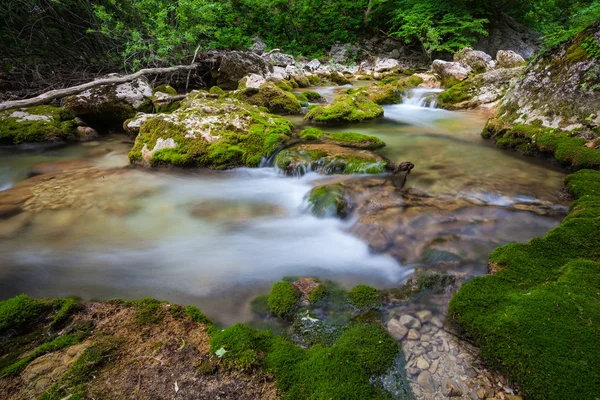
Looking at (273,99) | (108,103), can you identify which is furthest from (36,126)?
(273,99)

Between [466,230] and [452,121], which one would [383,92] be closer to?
[452,121]

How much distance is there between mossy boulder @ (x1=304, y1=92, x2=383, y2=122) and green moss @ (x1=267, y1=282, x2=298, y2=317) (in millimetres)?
6568

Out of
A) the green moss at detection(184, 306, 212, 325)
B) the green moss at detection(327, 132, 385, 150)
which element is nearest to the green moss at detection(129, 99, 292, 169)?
the green moss at detection(327, 132, 385, 150)

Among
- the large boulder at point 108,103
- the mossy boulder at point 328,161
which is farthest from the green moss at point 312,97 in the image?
the mossy boulder at point 328,161

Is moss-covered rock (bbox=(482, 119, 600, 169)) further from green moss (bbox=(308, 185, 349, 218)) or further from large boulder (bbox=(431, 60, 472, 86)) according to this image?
large boulder (bbox=(431, 60, 472, 86))

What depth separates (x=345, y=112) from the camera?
8.65 m

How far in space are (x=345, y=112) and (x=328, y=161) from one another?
3.84m

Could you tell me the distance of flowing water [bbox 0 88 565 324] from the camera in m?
3.12

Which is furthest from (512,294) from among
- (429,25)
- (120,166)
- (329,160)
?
(429,25)

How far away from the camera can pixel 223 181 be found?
552cm

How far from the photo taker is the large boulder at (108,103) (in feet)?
26.8

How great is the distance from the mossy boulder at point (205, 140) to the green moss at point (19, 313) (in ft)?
12.6

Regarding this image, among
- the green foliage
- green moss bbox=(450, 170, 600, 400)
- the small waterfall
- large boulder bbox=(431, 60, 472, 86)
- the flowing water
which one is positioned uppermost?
the green foliage

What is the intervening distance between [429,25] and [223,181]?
2075 centimetres
